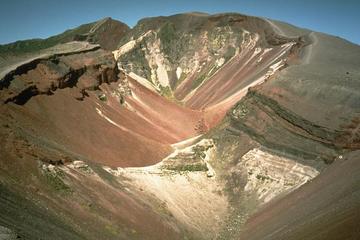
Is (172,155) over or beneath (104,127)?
beneath

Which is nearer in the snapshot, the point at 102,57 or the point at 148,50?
the point at 102,57

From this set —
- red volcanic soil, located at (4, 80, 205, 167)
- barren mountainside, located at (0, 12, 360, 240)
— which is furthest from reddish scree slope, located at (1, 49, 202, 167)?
barren mountainside, located at (0, 12, 360, 240)

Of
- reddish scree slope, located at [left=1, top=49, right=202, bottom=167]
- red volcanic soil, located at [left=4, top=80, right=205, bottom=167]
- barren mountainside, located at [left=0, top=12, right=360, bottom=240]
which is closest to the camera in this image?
barren mountainside, located at [left=0, top=12, right=360, bottom=240]

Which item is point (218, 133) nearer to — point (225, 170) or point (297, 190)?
point (225, 170)

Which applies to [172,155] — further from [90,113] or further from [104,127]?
[90,113]

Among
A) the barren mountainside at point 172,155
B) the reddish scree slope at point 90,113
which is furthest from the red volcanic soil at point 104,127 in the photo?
the barren mountainside at point 172,155

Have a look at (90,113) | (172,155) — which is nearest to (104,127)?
(90,113)

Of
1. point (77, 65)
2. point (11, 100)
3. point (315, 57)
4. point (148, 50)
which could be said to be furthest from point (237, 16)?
point (11, 100)

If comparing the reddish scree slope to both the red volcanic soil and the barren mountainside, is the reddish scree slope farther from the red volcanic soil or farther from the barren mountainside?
the barren mountainside

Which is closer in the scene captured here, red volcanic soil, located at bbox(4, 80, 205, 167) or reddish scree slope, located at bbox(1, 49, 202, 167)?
reddish scree slope, located at bbox(1, 49, 202, 167)
